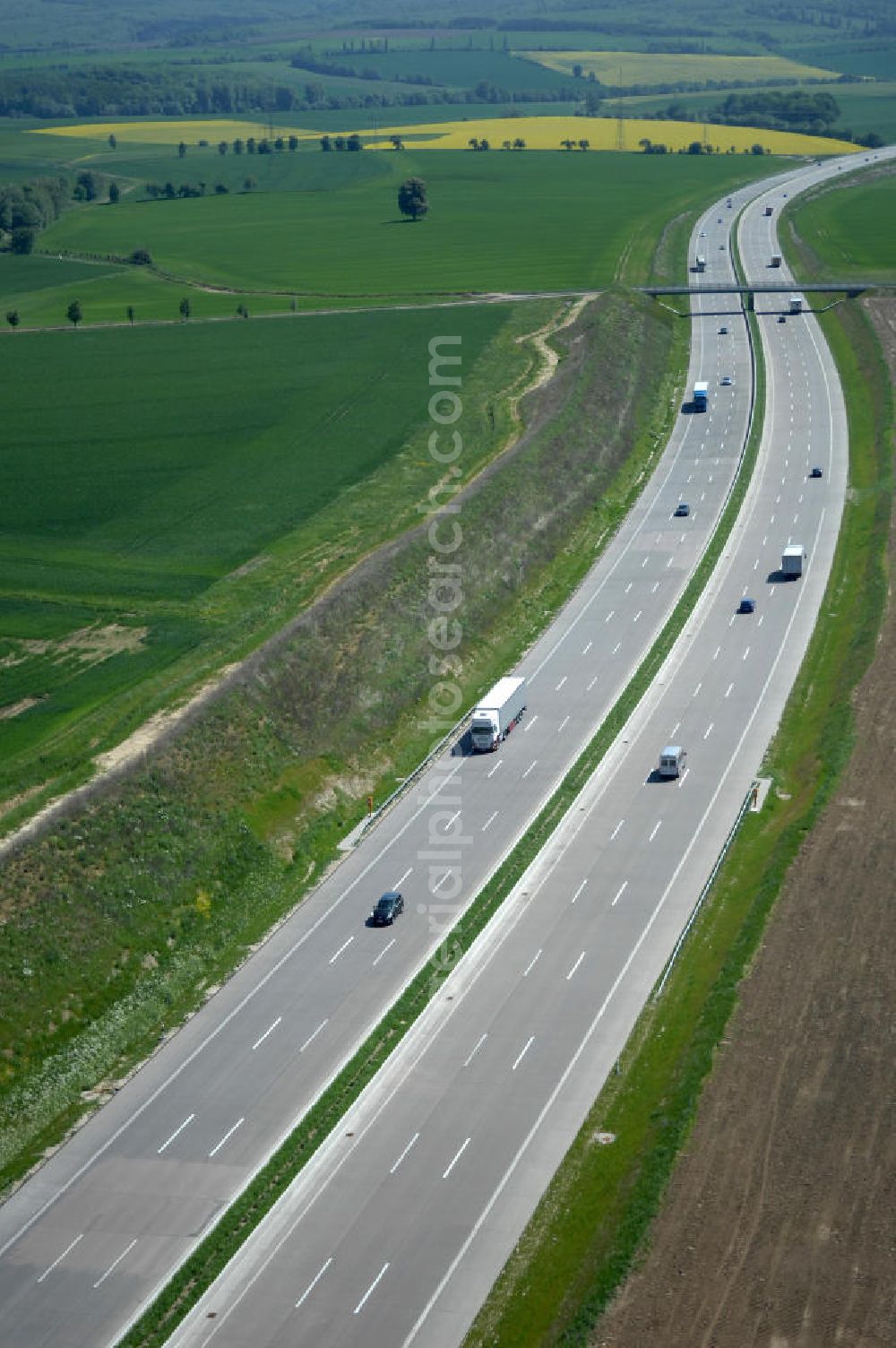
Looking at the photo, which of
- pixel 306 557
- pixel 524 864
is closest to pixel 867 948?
pixel 524 864

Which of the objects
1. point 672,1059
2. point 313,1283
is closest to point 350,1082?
point 313,1283

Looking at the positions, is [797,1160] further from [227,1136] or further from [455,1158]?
[227,1136]

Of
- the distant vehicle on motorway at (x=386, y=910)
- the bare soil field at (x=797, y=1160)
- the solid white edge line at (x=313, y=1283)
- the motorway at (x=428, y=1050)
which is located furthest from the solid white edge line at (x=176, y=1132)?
the bare soil field at (x=797, y=1160)

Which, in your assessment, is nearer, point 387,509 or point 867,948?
point 867,948

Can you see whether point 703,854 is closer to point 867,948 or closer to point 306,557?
point 867,948

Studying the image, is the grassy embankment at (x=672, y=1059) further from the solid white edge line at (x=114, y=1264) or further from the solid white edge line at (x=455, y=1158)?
the solid white edge line at (x=114, y=1264)

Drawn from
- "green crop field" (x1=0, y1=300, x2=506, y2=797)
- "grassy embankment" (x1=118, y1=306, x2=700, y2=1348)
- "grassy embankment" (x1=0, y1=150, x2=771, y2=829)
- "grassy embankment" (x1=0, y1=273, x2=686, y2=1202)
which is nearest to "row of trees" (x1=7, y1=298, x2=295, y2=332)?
"grassy embankment" (x1=0, y1=150, x2=771, y2=829)

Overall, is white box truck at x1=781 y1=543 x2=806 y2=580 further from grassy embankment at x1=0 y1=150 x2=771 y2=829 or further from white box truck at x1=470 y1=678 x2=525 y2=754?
white box truck at x1=470 y1=678 x2=525 y2=754
